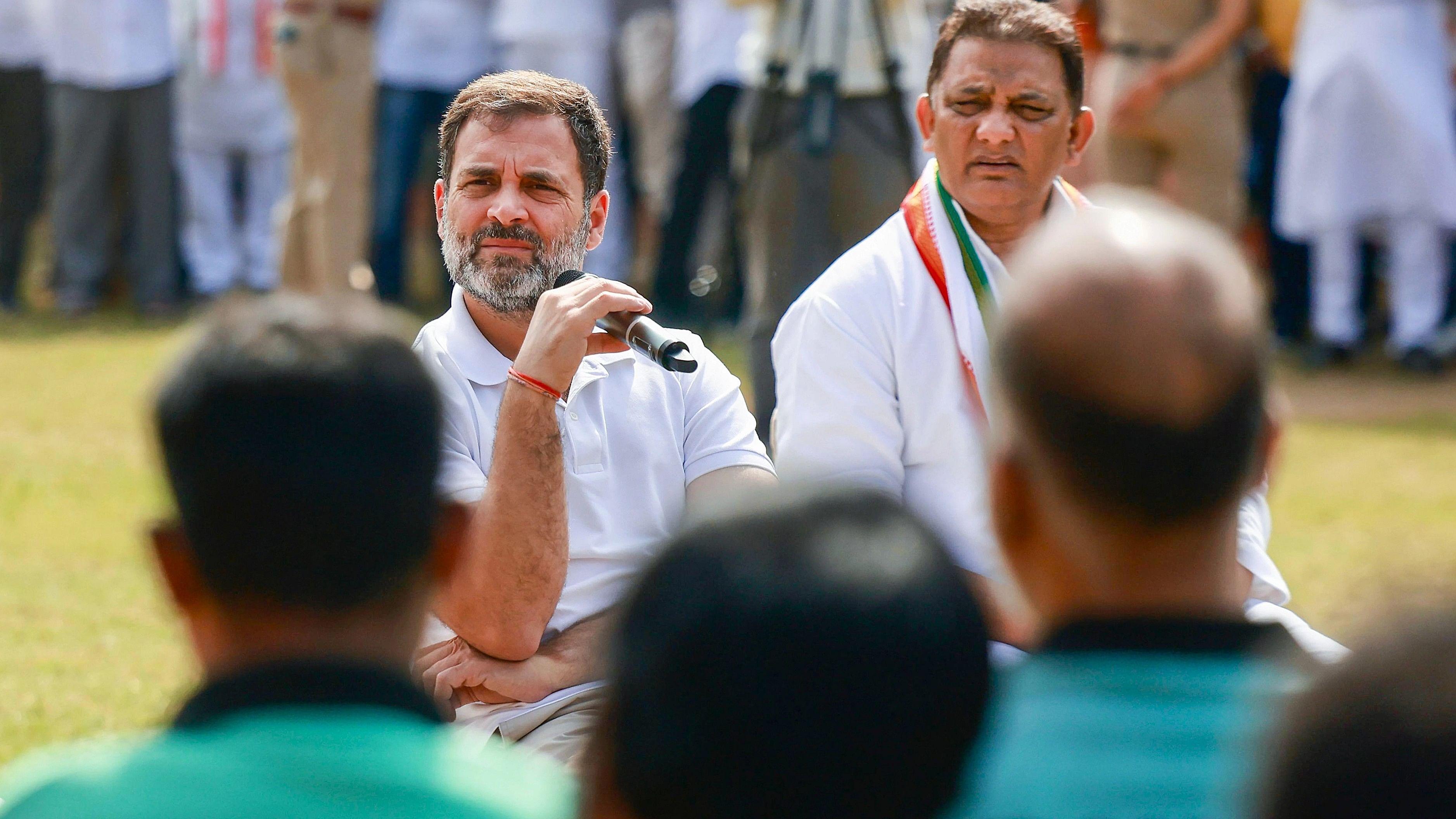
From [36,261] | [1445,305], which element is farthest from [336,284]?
[1445,305]

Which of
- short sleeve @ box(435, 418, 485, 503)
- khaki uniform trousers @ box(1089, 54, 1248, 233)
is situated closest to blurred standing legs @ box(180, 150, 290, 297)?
khaki uniform trousers @ box(1089, 54, 1248, 233)

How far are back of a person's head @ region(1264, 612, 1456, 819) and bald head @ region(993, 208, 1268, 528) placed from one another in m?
0.47

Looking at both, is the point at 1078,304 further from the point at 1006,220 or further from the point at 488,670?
the point at 1006,220

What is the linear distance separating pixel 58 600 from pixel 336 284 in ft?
11.4

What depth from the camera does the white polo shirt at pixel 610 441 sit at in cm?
305

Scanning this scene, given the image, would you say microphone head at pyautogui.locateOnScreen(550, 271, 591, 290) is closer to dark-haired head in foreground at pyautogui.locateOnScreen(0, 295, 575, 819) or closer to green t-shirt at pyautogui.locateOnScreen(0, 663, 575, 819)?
dark-haired head in foreground at pyautogui.locateOnScreen(0, 295, 575, 819)

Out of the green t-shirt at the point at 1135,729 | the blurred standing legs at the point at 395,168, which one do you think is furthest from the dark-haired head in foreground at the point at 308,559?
the blurred standing legs at the point at 395,168

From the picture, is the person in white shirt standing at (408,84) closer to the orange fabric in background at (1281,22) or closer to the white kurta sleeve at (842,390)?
the orange fabric in background at (1281,22)

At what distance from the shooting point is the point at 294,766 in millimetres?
1402

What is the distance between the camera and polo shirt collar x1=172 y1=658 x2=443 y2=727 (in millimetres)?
1478

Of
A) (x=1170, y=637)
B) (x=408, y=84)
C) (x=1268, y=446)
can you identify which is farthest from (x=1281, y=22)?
(x=1170, y=637)

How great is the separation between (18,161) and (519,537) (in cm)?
882

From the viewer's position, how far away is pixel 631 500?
10.2 ft

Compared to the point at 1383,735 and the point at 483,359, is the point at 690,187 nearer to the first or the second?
the point at 483,359
